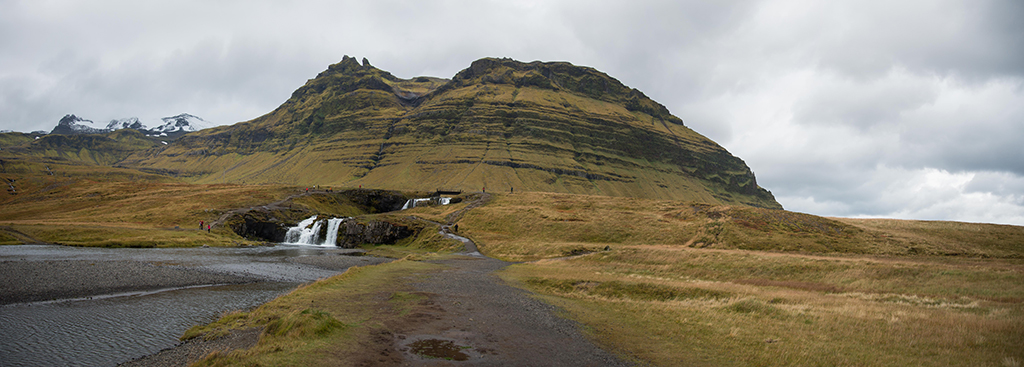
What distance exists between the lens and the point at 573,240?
70188mm

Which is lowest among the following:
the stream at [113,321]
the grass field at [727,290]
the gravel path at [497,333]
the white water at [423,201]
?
the stream at [113,321]

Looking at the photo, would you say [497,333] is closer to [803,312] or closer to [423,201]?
[803,312]

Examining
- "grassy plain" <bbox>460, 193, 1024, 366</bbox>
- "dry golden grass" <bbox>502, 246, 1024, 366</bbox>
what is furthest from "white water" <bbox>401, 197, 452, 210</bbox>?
"dry golden grass" <bbox>502, 246, 1024, 366</bbox>

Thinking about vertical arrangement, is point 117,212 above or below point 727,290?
below

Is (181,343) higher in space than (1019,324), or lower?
lower

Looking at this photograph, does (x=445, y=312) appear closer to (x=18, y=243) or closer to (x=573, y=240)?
(x=573, y=240)

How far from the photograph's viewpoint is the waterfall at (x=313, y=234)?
282ft

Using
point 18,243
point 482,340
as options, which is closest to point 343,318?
point 482,340

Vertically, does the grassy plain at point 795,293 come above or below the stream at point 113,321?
above

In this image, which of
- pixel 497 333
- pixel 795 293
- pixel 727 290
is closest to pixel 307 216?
pixel 497 333

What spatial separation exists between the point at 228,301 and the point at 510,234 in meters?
55.1

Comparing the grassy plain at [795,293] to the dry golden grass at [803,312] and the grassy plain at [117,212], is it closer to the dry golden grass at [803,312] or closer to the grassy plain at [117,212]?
the dry golden grass at [803,312]

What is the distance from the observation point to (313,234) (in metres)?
87.5

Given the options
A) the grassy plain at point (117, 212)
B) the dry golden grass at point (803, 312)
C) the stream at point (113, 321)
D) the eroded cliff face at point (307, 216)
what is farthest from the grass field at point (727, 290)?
the eroded cliff face at point (307, 216)
